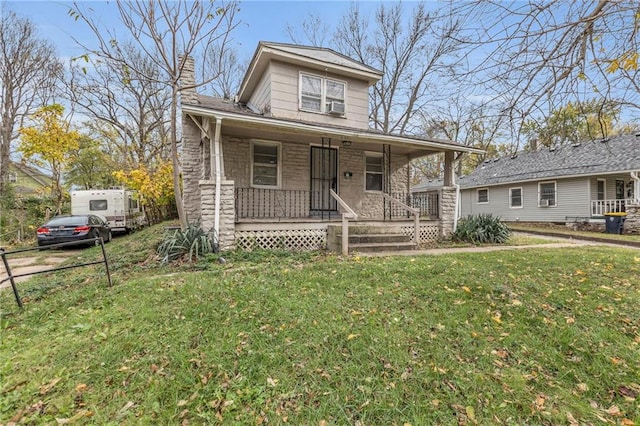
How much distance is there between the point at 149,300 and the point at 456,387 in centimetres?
370

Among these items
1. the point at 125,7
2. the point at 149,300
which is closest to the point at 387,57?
the point at 125,7

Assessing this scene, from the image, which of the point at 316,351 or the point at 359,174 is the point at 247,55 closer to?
the point at 359,174

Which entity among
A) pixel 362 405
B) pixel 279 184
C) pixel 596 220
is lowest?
pixel 362 405

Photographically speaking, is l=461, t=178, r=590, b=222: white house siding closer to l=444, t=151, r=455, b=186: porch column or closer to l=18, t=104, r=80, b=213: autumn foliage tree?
l=444, t=151, r=455, b=186: porch column

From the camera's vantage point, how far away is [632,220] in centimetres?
1221

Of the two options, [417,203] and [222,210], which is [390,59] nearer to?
[417,203]

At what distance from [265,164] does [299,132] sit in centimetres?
207

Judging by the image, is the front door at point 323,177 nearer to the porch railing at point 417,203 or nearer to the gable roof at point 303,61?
the porch railing at point 417,203

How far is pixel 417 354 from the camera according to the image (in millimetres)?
2896

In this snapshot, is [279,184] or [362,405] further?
[279,184]

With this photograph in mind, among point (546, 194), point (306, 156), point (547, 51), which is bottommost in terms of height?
point (546, 194)

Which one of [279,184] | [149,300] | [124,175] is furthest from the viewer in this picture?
[124,175]

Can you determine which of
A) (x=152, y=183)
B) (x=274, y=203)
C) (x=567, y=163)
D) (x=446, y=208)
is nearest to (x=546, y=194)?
(x=567, y=163)

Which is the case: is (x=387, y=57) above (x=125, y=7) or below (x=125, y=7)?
above
